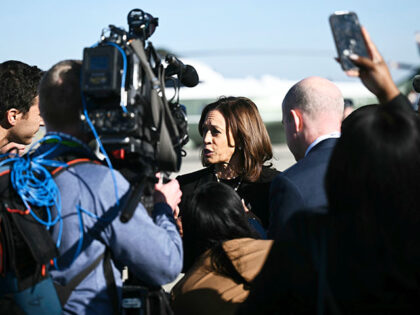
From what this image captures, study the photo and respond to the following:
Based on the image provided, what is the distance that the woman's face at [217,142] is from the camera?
14.7 feet

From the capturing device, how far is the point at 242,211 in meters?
3.18

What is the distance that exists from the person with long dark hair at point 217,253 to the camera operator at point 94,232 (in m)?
0.42

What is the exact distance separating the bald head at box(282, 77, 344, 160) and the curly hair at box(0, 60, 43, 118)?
1888 mm

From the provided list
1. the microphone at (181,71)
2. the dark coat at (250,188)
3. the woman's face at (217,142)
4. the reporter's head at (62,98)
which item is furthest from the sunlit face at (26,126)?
the reporter's head at (62,98)

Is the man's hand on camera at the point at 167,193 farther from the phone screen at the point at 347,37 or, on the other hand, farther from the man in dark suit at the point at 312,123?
the phone screen at the point at 347,37

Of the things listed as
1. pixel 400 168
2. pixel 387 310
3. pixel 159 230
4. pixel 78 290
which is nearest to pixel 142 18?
pixel 159 230

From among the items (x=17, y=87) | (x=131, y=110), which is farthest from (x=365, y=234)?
(x=17, y=87)

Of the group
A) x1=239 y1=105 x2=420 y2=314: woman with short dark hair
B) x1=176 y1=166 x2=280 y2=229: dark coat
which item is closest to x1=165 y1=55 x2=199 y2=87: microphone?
x1=176 y1=166 x2=280 y2=229: dark coat

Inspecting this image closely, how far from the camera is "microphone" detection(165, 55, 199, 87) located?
2.91 meters

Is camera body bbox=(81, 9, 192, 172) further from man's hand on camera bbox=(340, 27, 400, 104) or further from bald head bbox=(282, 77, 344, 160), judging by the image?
bald head bbox=(282, 77, 344, 160)

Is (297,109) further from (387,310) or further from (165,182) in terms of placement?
(387,310)

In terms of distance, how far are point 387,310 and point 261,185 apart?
2.80 meters

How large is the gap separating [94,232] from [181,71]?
3.49ft

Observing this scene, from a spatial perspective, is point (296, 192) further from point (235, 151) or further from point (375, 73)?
point (235, 151)
